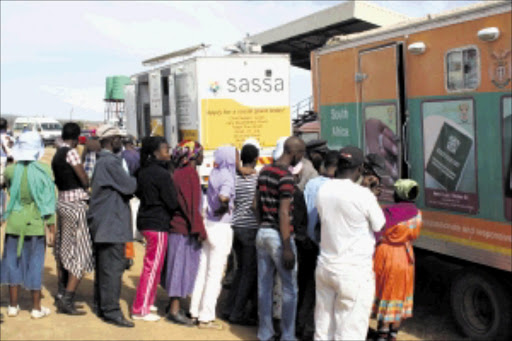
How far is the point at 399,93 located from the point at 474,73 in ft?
2.99

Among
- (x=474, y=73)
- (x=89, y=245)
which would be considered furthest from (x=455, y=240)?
(x=89, y=245)

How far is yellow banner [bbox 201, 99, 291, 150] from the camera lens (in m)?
10.2

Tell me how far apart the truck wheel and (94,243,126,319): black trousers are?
10.2ft

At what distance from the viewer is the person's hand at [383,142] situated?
6.05 m

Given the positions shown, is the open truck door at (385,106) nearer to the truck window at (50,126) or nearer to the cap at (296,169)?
the cap at (296,169)

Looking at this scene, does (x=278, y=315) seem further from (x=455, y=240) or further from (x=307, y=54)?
(x=307, y=54)

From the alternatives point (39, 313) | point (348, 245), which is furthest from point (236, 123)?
point (348, 245)

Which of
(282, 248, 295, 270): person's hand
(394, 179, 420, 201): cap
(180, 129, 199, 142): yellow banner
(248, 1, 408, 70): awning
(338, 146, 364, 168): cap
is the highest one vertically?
(248, 1, 408, 70): awning

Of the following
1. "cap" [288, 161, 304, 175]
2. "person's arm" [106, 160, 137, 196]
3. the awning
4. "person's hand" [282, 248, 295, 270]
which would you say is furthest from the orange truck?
the awning

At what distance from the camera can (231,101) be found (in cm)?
1033

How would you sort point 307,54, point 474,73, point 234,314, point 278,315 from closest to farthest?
point 474,73
point 278,315
point 234,314
point 307,54

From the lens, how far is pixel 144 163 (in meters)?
6.00

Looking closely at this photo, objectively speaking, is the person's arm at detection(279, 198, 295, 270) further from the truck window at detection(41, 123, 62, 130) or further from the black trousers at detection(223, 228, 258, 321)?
the truck window at detection(41, 123, 62, 130)

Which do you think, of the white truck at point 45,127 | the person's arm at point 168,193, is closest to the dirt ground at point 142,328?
the person's arm at point 168,193
